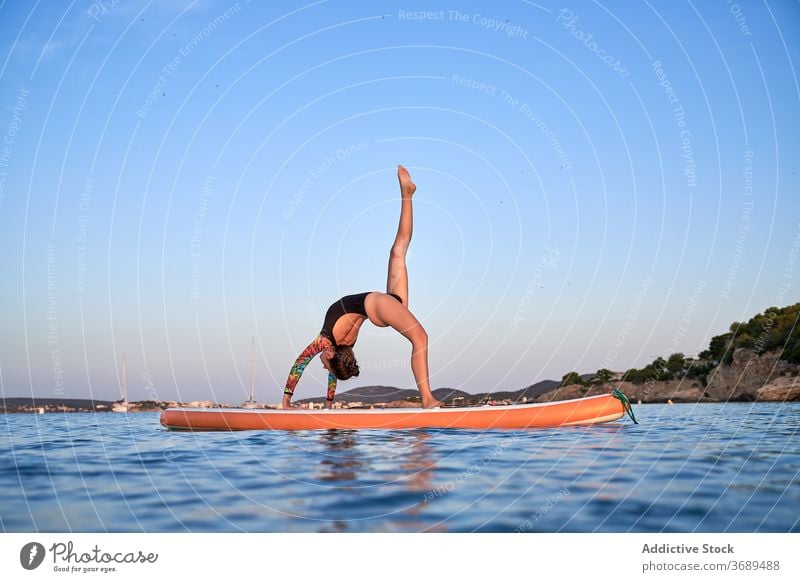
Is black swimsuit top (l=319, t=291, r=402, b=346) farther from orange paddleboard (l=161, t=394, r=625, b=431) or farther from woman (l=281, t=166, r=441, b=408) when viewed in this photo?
orange paddleboard (l=161, t=394, r=625, b=431)

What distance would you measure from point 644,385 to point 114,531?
175 ft

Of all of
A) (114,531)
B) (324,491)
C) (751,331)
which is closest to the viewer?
(114,531)

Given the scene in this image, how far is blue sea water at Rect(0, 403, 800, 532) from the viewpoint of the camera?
4605mm

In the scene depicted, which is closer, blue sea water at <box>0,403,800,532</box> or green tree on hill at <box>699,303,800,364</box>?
blue sea water at <box>0,403,800,532</box>

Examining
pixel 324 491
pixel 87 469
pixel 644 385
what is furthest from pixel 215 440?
pixel 644 385

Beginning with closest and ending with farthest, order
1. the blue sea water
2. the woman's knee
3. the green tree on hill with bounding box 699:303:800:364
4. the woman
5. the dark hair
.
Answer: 1. the blue sea water
2. the woman
3. the woman's knee
4. the dark hair
5. the green tree on hill with bounding box 699:303:800:364

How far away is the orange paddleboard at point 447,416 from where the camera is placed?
33.0 ft

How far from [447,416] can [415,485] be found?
4462 millimetres
